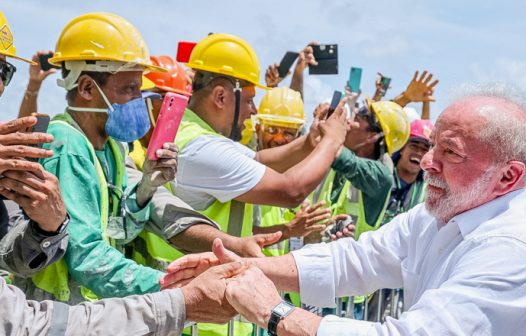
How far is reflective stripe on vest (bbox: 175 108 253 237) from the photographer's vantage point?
195 inches

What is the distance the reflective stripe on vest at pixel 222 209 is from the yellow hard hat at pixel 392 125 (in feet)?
11.6

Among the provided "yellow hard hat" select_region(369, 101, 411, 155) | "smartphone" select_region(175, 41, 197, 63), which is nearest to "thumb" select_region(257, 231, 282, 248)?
"smartphone" select_region(175, 41, 197, 63)

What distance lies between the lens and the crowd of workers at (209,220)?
3.09 m

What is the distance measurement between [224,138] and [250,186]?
36cm

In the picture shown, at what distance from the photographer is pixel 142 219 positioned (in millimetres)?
4332

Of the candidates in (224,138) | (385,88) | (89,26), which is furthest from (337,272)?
(385,88)

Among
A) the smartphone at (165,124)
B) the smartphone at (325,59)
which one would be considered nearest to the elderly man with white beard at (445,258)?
the smartphone at (165,124)

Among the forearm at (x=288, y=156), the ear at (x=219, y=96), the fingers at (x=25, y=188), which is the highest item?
the ear at (x=219, y=96)

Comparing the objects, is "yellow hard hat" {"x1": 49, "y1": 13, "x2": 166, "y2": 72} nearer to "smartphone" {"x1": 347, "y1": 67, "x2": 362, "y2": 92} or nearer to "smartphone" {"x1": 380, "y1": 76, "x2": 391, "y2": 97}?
"smartphone" {"x1": 347, "y1": 67, "x2": 362, "y2": 92}

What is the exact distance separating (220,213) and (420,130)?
15.2 feet

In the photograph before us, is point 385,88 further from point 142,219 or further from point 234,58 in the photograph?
point 142,219

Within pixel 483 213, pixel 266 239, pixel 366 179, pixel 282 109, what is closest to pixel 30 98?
pixel 282 109

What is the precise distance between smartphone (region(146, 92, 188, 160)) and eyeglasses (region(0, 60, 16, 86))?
0.80m

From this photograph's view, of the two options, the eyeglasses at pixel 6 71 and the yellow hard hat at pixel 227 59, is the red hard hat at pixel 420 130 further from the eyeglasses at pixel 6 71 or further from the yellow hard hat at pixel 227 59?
the eyeglasses at pixel 6 71
